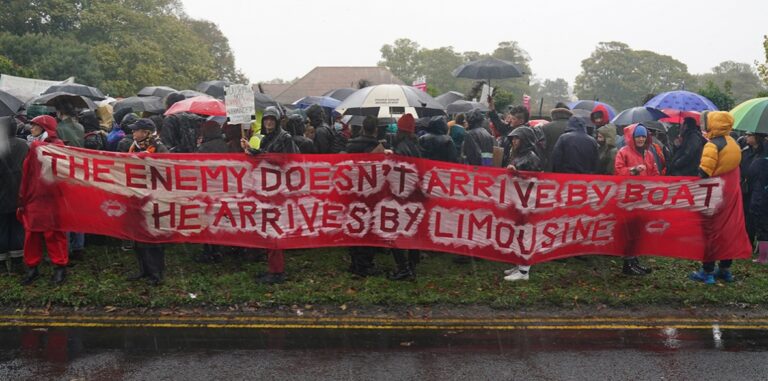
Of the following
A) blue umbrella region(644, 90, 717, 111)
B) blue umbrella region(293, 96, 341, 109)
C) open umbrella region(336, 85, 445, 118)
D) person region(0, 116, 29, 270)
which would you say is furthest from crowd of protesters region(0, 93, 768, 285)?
blue umbrella region(293, 96, 341, 109)

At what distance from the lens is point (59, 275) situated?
7.10 metres

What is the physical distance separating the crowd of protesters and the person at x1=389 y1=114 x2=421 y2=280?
0.04 feet

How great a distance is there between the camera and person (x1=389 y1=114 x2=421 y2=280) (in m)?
7.54

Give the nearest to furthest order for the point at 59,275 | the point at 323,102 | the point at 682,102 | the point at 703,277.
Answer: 1. the point at 59,275
2. the point at 703,277
3. the point at 682,102
4. the point at 323,102

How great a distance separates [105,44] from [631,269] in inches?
1677

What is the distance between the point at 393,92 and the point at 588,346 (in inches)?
194

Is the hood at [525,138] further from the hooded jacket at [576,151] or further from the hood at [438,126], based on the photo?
the hood at [438,126]

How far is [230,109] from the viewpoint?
694 centimetres

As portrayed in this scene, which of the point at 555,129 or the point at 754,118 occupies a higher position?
the point at 754,118

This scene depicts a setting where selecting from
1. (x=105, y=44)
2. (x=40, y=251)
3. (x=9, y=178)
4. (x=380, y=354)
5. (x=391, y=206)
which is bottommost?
(x=380, y=354)

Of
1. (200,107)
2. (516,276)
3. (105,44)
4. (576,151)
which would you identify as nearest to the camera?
(516,276)

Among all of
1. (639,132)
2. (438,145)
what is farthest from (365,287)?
(639,132)

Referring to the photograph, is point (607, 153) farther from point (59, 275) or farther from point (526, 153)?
point (59, 275)

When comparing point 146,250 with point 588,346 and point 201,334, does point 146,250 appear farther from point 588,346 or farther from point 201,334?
point 588,346
